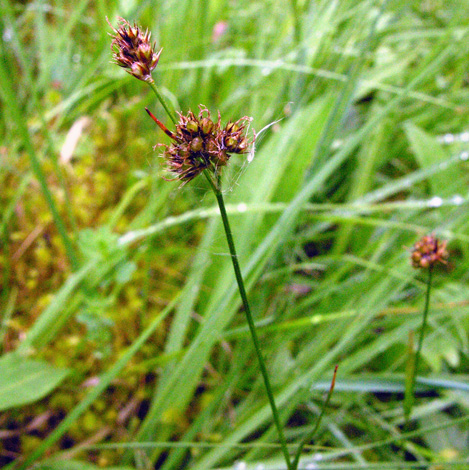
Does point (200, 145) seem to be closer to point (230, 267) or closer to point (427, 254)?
point (427, 254)

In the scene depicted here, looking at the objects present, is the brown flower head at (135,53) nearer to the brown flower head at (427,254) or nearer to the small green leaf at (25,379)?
the brown flower head at (427,254)

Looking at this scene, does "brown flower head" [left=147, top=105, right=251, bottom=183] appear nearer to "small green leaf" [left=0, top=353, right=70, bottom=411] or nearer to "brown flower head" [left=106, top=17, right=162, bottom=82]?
"brown flower head" [left=106, top=17, right=162, bottom=82]

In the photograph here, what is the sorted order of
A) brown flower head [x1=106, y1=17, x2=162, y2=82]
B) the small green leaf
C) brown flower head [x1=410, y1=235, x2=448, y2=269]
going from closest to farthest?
brown flower head [x1=106, y1=17, x2=162, y2=82] → brown flower head [x1=410, y1=235, x2=448, y2=269] → the small green leaf

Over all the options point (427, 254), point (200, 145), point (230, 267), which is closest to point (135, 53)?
point (200, 145)

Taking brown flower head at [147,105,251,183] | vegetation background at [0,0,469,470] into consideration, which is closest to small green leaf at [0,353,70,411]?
vegetation background at [0,0,469,470]

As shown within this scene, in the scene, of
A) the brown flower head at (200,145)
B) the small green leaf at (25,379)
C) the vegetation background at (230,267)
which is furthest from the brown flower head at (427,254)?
the small green leaf at (25,379)

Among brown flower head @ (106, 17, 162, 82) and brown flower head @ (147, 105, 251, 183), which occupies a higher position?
brown flower head @ (106, 17, 162, 82)

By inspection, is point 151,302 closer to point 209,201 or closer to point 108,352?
point 108,352
